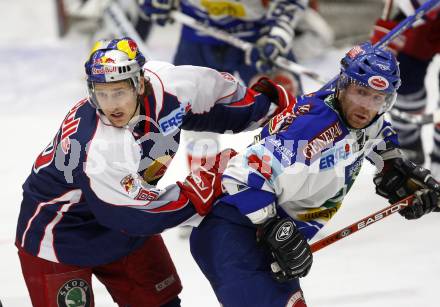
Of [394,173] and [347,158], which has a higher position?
[347,158]

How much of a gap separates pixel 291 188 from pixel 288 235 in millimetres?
123

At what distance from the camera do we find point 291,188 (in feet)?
7.11

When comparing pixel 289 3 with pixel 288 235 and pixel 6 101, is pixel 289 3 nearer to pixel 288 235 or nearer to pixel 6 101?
pixel 288 235

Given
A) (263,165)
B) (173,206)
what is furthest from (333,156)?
(173,206)

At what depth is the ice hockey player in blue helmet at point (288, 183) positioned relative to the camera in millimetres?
2135

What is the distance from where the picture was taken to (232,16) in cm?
376

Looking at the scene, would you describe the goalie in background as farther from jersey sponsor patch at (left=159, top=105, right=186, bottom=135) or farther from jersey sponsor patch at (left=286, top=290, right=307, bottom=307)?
jersey sponsor patch at (left=286, top=290, right=307, bottom=307)

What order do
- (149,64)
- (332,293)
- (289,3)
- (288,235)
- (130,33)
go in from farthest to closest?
(130,33) → (289,3) → (332,293) → (149,64) → (288,235)

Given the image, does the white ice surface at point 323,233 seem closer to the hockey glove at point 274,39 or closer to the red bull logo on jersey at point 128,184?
the hockey glove at point 274,39

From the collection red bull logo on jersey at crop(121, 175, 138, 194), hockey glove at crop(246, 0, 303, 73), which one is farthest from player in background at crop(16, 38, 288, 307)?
hockey glove at crop(246, 0, 303, 73)

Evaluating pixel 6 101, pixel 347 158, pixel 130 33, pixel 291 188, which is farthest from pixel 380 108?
pixel 6 101

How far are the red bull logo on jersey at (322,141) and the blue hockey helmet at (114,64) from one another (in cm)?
47

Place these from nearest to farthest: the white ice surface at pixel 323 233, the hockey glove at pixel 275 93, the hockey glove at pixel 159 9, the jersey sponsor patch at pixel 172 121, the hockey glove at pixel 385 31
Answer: the jersey sponsor patch at pixel 172 121 → the hockey glove at pixel 275 93 → the white ice surface at pixel 323 233 → the hockey glove at pixel 385 31 → the hockey glove at pixel 159 9

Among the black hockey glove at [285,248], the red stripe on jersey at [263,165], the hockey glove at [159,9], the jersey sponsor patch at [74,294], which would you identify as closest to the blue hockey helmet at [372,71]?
the red stripe on jersey at [263,165]
